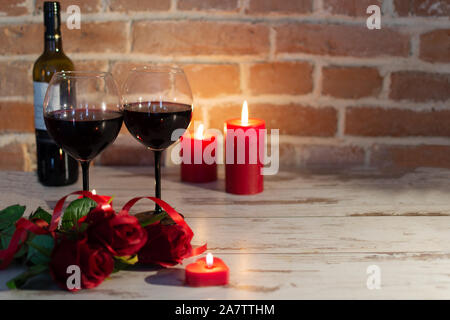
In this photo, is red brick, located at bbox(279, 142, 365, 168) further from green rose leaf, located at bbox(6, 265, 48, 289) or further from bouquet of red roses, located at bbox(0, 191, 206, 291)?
green rose leaf, located at bbox(6, 265, 48, 289)

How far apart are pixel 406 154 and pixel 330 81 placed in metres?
0.28

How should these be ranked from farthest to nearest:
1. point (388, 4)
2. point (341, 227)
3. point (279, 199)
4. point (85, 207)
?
point (388, 4)
point (279, 199)
point (341, 227)
point (85, 207)

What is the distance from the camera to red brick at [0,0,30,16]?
130 cm

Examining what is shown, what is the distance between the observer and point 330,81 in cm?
135

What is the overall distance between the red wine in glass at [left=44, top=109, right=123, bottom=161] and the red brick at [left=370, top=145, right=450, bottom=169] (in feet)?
2.52

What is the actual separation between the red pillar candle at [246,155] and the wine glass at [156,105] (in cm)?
18

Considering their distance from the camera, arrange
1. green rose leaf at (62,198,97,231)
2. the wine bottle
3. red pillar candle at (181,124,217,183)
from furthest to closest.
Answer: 1. red pillar candle at (181,124,217,183)
2. the wine bottle
3. green rose leaf at (62,198,97,231)

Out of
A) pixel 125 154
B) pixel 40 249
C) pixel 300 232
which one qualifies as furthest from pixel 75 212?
pixel 125 154

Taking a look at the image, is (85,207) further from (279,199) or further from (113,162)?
(113,162)

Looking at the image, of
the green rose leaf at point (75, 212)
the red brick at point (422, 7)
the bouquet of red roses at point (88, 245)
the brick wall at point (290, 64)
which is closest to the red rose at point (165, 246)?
the bouquet of red roses at point (88, 245)

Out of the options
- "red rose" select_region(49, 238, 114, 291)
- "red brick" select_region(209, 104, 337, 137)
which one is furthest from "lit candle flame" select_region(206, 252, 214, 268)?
"red brick" select_region(209, 104, 337, 137)

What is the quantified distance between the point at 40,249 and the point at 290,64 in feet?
2.73

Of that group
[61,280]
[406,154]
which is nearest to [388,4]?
[406,154]
